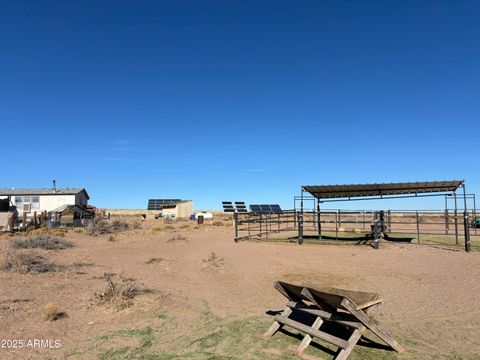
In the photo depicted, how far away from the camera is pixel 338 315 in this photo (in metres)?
6.21

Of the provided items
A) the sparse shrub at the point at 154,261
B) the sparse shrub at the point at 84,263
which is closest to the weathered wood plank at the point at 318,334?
the sparse shrub at the point at 154,261

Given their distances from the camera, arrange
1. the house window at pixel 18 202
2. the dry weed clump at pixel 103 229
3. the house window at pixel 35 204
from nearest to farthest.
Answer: the dry weed clump at pixel 103 229, the house window at pixel 18 202, the house window at pixel 35 204

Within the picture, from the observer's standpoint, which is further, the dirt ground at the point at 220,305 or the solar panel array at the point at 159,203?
the solar panel array at the point at 159,203

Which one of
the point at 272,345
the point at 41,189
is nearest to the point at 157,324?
the point at 272,345

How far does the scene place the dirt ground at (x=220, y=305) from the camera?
19.5ft

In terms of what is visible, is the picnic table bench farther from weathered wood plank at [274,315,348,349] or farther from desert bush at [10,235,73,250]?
desert bush at [10,235,73,250]

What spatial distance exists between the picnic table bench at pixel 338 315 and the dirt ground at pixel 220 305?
212 mm

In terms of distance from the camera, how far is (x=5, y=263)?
496 inches

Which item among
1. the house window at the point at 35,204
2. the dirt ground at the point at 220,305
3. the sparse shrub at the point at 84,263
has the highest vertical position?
the house window at the point at 35,204

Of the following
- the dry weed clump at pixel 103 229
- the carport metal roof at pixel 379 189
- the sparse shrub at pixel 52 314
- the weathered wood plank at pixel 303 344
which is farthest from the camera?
the dry weed clump at pixel 103 229

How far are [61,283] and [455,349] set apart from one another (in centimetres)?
915

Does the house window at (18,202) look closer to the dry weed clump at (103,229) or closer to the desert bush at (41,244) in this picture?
the dry weed clump at (103,229)

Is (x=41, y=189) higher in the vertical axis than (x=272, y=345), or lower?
higher

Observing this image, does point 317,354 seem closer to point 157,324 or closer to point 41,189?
point 157,324
